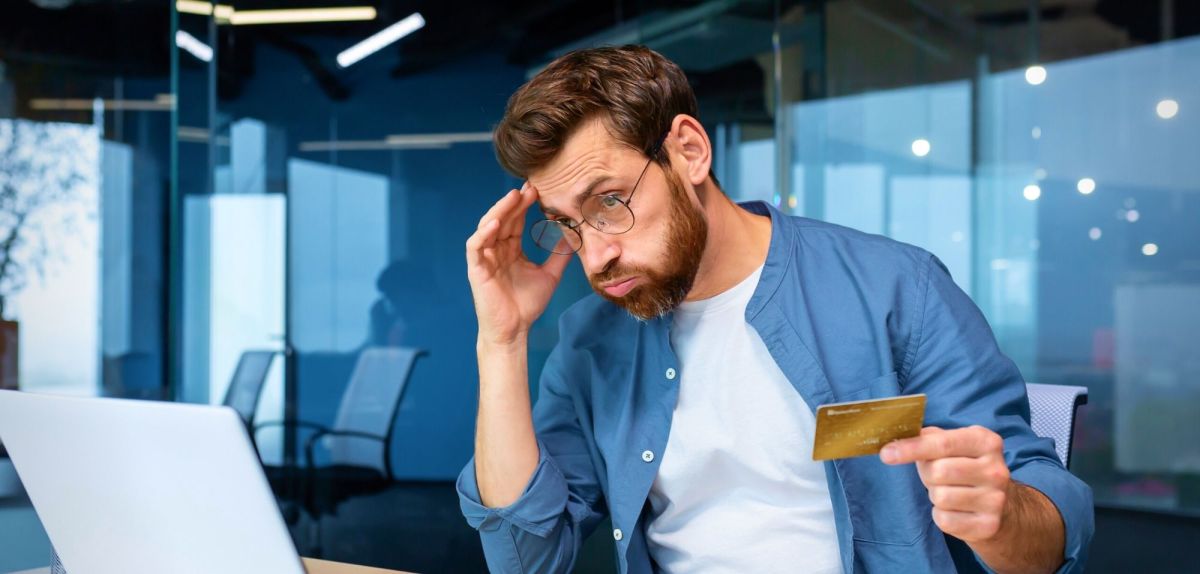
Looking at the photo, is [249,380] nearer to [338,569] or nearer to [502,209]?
[338,569]

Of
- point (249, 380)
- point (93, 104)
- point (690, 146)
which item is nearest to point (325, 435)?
point (249, 380)

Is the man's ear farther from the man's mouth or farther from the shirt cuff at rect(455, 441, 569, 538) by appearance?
the shirt cuff at rect(455, 441, 569, 538)

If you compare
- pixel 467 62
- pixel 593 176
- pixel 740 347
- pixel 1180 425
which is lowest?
pixel 1180 425

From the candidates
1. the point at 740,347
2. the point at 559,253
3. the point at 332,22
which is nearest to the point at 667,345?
the point at 740,347

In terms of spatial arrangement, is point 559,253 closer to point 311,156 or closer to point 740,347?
point 740,347

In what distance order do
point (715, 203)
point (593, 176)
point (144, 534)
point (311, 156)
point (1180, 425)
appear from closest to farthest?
point (144, 534) < point (593, 176) < point (715, 203) < point (311, 156) < point (1180, 425)

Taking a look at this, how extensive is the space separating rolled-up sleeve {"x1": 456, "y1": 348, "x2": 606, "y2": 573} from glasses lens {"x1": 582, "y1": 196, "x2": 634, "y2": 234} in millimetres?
329

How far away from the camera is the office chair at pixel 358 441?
4156 millimetres

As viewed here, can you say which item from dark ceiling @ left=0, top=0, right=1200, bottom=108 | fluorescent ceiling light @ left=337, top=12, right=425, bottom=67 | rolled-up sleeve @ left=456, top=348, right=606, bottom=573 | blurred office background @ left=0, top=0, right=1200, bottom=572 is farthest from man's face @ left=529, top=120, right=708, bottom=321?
fluorescent ceiling light @ left=337, top=12, right=425, bottom=67

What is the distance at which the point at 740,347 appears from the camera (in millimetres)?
1426

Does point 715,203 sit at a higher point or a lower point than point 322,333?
higher

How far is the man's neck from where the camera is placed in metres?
1.46

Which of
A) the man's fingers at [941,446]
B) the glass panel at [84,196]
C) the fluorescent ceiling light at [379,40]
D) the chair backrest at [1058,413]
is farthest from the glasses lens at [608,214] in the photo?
the glass panel at [84,196]

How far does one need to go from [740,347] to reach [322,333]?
3126mm
